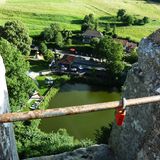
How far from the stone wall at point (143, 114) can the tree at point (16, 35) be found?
40641 mm

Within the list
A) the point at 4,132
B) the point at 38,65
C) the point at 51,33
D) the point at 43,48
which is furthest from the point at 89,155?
the point at 51,33

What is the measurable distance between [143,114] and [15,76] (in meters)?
20.2

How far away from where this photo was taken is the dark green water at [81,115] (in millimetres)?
39781

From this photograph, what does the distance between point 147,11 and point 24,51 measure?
55481mm

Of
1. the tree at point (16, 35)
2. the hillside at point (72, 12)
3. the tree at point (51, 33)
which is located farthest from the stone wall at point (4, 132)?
the hillside at point (72, 12)

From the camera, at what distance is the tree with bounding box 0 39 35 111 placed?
96.5 ft

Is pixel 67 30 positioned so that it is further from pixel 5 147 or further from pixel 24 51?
pixel 5 147

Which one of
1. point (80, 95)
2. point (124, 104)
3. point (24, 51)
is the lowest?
point (80, 95)

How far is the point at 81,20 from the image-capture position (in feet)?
273

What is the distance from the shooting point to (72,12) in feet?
294

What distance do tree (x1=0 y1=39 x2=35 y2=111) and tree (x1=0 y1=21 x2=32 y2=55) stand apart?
2070cm

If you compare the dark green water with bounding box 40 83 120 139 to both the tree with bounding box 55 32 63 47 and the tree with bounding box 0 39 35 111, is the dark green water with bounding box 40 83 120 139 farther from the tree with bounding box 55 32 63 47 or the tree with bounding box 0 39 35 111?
the tree with bounding box 55 32 63 47

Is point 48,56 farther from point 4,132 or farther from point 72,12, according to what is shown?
point 4,132

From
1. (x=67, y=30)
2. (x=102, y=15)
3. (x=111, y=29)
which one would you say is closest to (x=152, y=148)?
(x=67, y=30)
